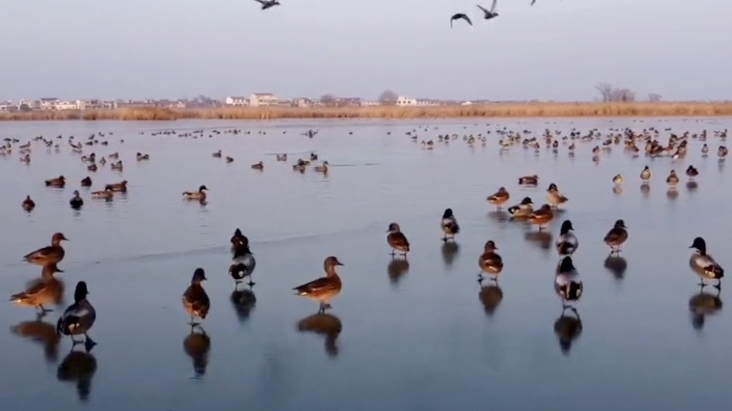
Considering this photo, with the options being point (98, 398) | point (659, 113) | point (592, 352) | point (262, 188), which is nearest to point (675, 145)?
point (262, 188)

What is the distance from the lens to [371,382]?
18.5 ft

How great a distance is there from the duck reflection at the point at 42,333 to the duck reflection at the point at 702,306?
4.71 metres

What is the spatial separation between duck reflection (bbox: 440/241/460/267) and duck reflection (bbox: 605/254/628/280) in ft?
5.30

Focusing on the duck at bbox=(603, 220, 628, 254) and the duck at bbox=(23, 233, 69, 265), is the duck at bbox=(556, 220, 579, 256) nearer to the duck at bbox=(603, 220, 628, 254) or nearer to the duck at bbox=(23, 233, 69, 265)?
the duck at bbox=(603, 220, 628, 254)

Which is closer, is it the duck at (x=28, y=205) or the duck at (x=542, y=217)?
the duck at (x=542, y=217)

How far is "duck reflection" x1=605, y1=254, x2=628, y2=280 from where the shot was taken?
29.1 feet

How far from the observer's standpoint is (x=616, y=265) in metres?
9.36

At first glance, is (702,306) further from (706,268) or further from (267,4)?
(267,4)

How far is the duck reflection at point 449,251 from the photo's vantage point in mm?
9759

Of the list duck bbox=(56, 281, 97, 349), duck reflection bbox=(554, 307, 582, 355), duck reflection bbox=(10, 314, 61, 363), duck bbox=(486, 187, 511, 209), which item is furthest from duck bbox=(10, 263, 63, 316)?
duck bbox=(486, 187, 511, 209)

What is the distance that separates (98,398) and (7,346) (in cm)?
152

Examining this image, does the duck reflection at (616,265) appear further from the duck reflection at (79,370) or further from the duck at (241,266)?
the duck reflection at (79,370)

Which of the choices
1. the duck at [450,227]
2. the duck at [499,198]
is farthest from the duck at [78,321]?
the duck at [499,198]

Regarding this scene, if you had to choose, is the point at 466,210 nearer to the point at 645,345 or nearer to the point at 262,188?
the point at 262,188
